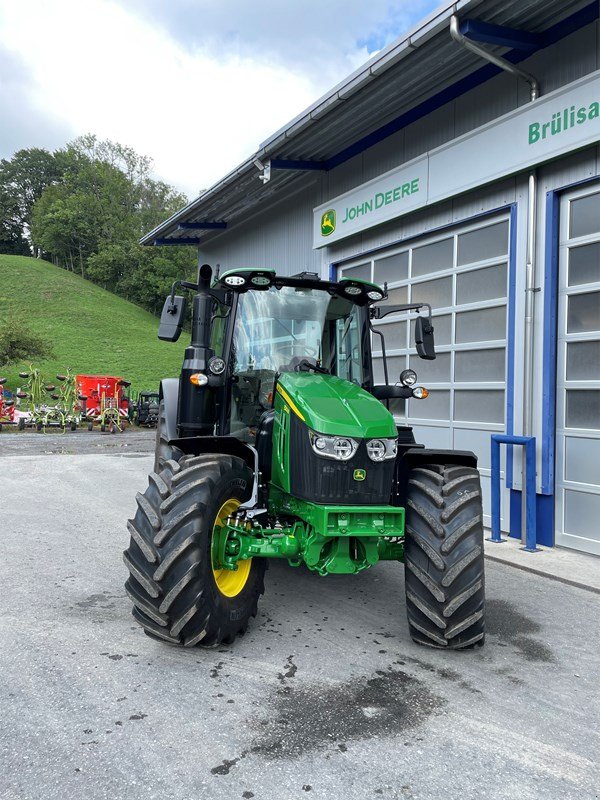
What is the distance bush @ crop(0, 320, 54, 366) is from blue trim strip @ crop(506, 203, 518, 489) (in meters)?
23.1

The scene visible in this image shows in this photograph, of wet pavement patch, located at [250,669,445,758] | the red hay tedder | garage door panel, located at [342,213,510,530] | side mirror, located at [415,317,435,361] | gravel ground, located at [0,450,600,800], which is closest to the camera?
gravel ground, located at [0,450,600,800]

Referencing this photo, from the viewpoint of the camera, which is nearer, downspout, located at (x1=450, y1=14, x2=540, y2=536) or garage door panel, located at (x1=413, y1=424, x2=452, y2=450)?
downspout, located at (x1=450, y1=14, x2=540, y2=536)

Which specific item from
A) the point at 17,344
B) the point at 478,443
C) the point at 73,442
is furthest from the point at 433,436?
the point at 17,344

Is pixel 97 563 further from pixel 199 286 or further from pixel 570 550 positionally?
pixel 570 550

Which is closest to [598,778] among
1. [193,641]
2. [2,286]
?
[193,641]

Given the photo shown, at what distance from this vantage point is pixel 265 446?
446 cm

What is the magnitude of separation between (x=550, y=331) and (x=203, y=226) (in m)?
9.98

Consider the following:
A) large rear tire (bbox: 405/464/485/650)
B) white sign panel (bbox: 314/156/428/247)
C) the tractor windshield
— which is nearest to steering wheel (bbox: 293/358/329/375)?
the tractor windshield

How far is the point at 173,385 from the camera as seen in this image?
6.93 meters

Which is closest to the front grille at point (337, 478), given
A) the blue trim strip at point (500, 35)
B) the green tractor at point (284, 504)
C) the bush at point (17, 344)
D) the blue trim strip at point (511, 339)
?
the green tractor at point (284, 504)

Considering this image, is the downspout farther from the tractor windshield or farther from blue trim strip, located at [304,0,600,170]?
the tractor windshield

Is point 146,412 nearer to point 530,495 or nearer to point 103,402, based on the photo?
point 103,402

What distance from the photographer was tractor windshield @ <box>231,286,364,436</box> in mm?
4738

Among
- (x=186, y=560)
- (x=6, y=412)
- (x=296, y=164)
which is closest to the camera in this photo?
(x=186, y=560)
